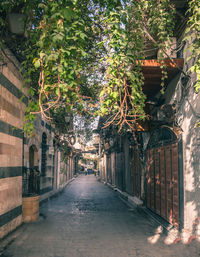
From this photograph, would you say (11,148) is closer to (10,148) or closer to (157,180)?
(10,148)

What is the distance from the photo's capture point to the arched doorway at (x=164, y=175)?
7.86 meters

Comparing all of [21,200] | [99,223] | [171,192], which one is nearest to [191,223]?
[171,192]

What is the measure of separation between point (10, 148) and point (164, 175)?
15.9 feet

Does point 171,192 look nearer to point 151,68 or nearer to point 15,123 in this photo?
point 151,68

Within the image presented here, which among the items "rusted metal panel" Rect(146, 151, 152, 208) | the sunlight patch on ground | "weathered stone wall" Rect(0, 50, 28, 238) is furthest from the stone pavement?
"rusted metal panel" Rect(146, 151, 152, 208)

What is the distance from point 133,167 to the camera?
48.1 feet

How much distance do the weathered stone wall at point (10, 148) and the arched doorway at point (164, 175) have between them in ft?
15.0

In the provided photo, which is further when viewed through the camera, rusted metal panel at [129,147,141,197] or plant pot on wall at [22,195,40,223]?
rusted metal panel at [129,147,141,197]

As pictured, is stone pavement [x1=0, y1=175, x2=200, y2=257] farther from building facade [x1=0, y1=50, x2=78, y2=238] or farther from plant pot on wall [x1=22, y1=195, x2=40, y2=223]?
building facade [x1=0, y1=50, x2=78, y2=238]

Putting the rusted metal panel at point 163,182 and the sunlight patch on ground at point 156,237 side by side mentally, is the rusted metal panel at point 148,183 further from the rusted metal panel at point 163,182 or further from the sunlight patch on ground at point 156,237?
the sunlight patch on ground at point 156,237

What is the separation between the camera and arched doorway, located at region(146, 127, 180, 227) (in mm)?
7855

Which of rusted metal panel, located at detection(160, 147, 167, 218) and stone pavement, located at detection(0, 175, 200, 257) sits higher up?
rusted metal panel, located at detection(160, 147, 167, 218)

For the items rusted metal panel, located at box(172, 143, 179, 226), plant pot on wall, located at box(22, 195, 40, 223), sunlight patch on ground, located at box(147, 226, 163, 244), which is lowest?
sunlight patch on ground, located at box(147, 226, 163, 244)

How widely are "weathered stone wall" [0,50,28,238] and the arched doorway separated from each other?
15.0 feet
